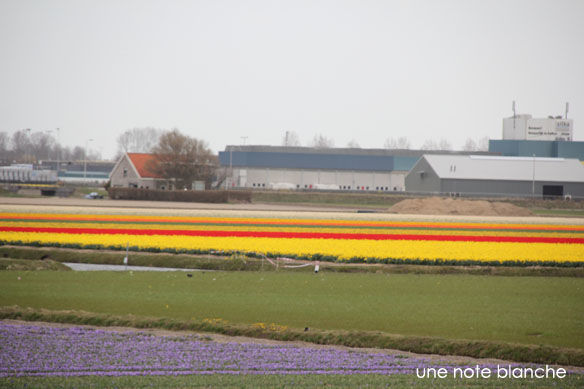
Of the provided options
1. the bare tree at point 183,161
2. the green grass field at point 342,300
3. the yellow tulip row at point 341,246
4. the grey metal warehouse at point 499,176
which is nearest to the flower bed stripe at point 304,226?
the yellow tulip row at point 341,246

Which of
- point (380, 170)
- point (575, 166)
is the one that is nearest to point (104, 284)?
point (575, 166)

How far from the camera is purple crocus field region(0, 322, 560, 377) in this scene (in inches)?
473

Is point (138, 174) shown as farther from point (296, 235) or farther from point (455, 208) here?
point (296, 235)

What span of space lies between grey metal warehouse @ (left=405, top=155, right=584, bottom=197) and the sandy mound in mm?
23063

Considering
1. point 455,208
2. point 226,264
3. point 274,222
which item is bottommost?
point 226,264

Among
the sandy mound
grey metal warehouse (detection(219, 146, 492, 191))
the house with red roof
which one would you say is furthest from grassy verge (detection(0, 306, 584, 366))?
grey metal warehouse (detection(219, 146, 492, 191))

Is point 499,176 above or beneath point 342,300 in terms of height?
above

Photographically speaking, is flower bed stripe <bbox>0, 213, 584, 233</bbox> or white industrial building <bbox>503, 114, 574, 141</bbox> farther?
white industrial building <bbox>503, 114, 574, 141</bbox>

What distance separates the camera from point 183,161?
94875 millimetres

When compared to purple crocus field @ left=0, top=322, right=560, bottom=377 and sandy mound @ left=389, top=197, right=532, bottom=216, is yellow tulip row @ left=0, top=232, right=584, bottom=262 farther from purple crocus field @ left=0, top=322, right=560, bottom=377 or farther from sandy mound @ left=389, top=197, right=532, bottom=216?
sandy mound @ left=389, top=197, right=532, bottom=216

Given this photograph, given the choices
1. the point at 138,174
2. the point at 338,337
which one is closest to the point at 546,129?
the point at 138,174

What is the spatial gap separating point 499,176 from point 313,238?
6446cm

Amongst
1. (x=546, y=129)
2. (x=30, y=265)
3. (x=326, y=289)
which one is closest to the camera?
(x=326, y=289)

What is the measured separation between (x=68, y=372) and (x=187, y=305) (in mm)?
7139
